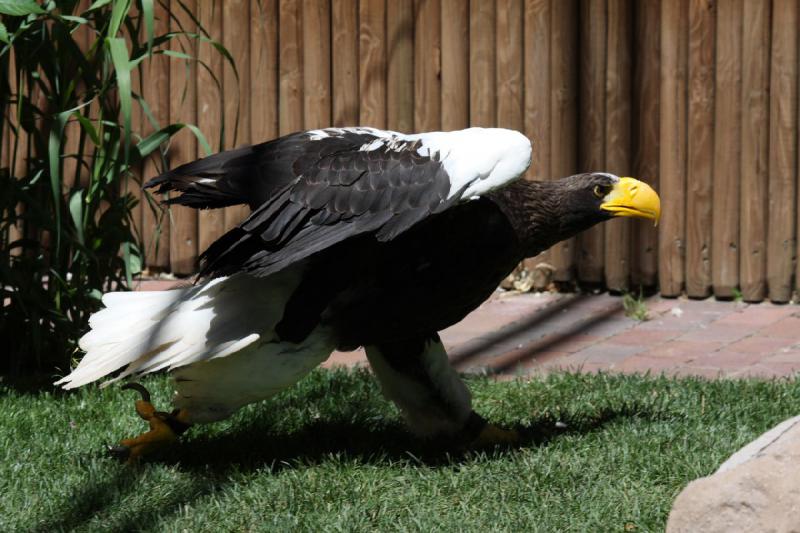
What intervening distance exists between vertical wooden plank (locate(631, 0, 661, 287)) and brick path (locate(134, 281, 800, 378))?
0.72 feet

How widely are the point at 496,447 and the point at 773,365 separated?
1750mm

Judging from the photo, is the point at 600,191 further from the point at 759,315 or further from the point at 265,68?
the point at 265,68

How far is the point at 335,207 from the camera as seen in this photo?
3.81 metres

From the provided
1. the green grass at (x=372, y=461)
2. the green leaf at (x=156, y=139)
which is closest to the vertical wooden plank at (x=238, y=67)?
the green leaf at (x=156, y=139)

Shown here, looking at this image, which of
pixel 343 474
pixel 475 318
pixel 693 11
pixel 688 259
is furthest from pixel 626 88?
pixel 343 474

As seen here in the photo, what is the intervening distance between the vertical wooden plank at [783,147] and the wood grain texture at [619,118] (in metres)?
0.73

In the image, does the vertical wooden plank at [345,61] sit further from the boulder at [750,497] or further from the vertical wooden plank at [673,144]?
the boulder at [750,497]

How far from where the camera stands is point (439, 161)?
3.81 meters

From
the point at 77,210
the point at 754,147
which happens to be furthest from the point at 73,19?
the point at 754,147

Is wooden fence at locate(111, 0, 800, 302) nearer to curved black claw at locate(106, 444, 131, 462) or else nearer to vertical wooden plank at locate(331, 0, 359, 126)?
vertical wooden plank at locate(331, 0, 359, 126)

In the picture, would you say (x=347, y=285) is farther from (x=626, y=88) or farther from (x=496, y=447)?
(x=626, y=88)

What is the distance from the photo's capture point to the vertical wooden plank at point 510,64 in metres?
6.88

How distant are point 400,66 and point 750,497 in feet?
15.3

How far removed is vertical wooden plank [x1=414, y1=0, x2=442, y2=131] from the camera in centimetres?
702
